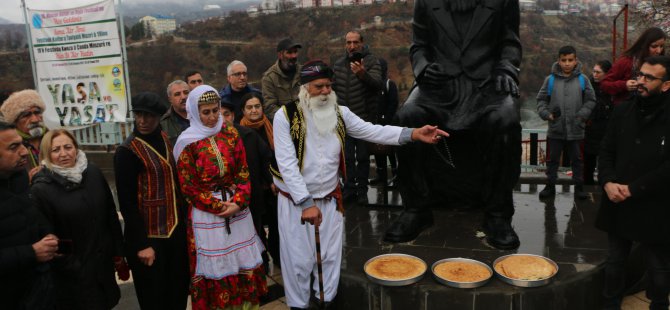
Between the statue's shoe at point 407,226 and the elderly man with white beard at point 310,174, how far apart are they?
928 mm

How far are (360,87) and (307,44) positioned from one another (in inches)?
2194

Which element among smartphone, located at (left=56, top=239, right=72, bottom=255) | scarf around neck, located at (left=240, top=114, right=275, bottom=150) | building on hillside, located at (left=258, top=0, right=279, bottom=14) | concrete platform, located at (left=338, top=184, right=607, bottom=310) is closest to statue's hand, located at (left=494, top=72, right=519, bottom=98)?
concrete platform, located at (left=338, top=184, right=607, bottom=310)

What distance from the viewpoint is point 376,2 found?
7312 cm

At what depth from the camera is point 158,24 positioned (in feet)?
220

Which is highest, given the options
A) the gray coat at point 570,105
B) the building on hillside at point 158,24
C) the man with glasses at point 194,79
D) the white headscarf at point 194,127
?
the building on hillside at point 158,24

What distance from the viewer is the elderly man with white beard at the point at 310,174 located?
3.33 m

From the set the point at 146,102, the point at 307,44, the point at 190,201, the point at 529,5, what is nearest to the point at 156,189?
the point at 190,201

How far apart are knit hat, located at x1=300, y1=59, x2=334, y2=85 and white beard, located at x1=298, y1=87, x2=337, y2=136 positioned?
0.32ft

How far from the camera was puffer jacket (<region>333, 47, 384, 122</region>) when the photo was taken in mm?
5363

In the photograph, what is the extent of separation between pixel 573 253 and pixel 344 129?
6.47ft

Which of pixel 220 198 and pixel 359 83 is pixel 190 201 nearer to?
pixel 220 198

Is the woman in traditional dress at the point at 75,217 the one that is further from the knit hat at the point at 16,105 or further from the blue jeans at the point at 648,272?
the blue jeans at the point at 648,272

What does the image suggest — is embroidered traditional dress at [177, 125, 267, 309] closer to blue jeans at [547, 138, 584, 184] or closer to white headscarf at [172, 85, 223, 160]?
white headscarf at [172, 85, 223, 160]

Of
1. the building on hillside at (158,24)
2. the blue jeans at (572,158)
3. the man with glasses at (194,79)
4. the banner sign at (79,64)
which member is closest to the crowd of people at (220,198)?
the man with glasses at (194,79)
